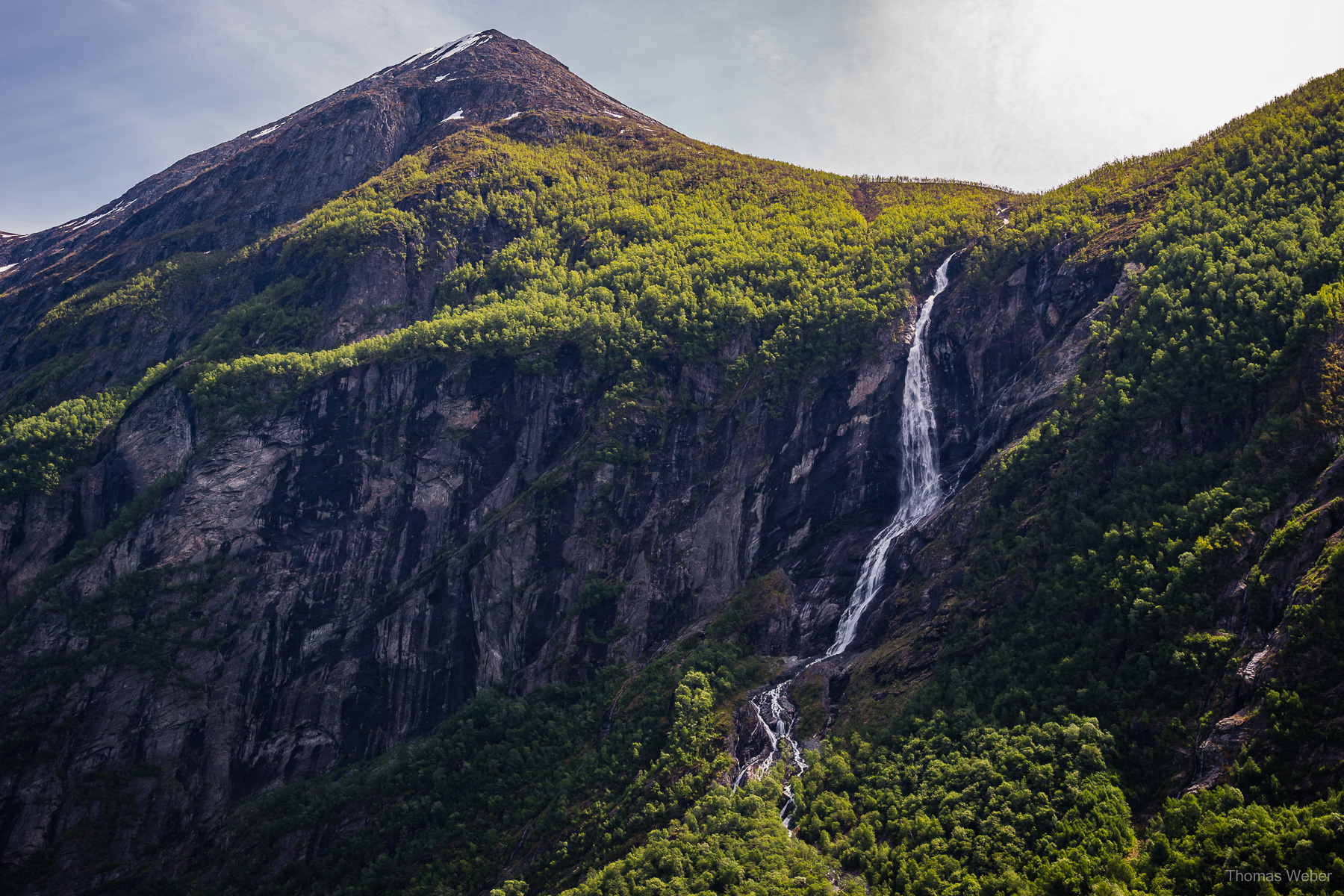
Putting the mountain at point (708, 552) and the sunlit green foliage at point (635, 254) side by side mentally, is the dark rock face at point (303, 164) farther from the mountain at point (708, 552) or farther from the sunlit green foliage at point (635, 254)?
the mountain at point (708, 552)

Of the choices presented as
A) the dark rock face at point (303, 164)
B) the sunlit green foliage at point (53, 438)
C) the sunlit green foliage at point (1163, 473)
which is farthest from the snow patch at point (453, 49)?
the sunlit green foliage at point (1163, 473)

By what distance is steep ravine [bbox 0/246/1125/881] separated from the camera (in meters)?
60.0

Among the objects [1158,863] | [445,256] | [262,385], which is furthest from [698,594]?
[445,256]

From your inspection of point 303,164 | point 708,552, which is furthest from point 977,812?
point 303,164

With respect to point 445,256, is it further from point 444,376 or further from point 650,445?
point 650,445

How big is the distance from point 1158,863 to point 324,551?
6659 cm

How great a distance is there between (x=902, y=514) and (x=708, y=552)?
1755 cm

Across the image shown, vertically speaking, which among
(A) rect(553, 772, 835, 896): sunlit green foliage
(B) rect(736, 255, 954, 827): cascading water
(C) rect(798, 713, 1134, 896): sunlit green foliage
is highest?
(B) rect(736, 255, 954, 827): cascading water

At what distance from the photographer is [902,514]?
6316 centimetres

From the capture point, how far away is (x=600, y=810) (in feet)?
158

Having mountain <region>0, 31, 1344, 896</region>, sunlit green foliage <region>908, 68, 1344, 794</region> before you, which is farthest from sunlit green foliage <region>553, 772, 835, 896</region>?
sunlit green foliage <region>908, 68, 1344, 794</region>

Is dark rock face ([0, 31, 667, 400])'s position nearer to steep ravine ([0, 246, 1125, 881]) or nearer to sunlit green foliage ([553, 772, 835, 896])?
steep ravine ([0, 246, 1125, 881])

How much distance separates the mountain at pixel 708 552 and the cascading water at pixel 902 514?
1.44 ft

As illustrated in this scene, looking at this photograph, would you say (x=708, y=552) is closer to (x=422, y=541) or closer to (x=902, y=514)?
(x=902, y=514)
